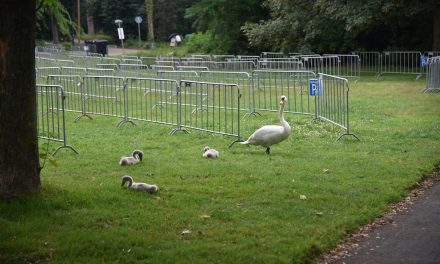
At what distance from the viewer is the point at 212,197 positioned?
29.4 ft

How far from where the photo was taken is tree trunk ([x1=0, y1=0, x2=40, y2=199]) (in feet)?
25.8

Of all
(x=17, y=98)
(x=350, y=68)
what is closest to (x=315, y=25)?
(x=350, y=68)

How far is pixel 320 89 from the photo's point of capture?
1565cm


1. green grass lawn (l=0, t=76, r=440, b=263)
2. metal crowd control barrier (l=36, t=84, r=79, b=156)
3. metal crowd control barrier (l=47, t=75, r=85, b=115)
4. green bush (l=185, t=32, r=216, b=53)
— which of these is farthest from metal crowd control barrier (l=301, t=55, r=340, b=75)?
green bush (l=185, t=32, r=216, b=53)

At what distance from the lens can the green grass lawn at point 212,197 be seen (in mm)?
6852

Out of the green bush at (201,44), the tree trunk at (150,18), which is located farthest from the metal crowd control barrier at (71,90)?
the tree trunk at (150,18)

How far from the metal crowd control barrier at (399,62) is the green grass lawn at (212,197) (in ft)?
57.3

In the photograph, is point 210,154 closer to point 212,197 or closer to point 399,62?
point 212,197

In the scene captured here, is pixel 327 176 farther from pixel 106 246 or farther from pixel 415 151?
pixel 106 246

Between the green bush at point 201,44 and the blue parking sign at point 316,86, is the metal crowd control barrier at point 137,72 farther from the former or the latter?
the green bush at point 201,44

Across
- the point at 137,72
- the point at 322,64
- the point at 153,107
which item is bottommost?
the point at 153,107

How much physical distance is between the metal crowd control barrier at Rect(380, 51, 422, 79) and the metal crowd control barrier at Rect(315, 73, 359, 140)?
16.0 meters

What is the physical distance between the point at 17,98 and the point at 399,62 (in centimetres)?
2834

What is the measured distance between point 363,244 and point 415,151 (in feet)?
18.6
